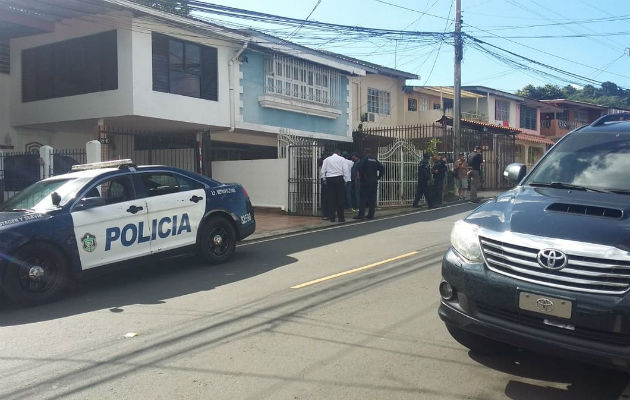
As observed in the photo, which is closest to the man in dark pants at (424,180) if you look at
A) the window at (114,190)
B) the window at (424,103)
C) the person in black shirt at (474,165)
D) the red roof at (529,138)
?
the person in black shirt at (474,165)

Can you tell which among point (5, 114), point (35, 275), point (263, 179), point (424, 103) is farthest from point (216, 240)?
point (424, 103)

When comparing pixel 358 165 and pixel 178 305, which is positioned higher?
pixel 358 165

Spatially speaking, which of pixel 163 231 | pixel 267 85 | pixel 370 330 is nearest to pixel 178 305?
pixel 163 231

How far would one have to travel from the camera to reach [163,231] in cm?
773

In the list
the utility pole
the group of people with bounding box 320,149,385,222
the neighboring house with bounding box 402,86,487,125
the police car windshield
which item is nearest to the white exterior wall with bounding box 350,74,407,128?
the neighboring house with bounding box 402,86,487,125

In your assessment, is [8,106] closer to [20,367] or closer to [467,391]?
[20,367]

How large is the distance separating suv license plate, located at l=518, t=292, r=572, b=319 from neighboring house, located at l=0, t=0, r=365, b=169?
12.2m

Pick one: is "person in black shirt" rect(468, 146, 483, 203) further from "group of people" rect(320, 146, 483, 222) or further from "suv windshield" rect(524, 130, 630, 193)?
"suv windshield" rect(524, 130, 630, 193)

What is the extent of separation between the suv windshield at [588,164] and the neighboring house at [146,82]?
11.3 metres

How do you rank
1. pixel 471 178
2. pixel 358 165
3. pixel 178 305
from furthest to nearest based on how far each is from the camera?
pixel 471 178, pixel 358 165, pixel 178 305

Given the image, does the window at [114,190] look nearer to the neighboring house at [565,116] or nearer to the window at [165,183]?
the window at [165,183]

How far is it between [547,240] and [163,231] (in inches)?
222

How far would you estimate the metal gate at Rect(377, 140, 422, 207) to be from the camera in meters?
16.4

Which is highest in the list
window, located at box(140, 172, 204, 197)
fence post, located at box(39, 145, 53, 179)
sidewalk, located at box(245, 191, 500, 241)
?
fence post, located at box(39, 145, 53, 179)
